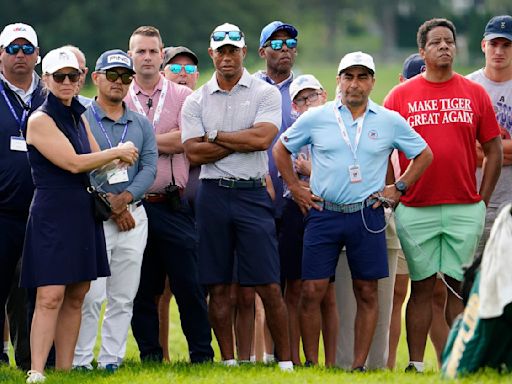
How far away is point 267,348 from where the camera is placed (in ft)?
43.3

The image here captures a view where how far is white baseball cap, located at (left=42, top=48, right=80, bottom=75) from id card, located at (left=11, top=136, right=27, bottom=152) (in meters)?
0.93

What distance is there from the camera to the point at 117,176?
38.5ft

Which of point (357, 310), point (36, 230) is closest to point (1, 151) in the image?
point (36, 230)

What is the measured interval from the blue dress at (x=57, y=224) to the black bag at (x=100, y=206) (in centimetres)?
5

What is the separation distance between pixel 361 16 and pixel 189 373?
10206 centimetres

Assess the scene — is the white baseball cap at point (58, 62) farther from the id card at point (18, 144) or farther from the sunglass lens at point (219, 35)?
the sunglass lens at point (219, 35)

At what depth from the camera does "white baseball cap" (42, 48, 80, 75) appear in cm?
1108

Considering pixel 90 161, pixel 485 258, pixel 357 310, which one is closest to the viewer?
pixel 485 258

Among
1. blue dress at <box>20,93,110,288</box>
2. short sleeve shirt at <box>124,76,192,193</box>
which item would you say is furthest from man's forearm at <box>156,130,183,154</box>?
blue dress at <box>20,93,110,288</box>

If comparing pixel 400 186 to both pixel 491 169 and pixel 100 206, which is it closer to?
pixel 491 169

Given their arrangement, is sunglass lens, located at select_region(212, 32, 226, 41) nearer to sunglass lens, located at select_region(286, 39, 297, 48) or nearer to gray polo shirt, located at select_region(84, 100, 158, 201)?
gray polo shirt, located at select_region(84, 100, 158, 201)

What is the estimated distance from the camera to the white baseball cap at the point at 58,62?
1108 centimetres

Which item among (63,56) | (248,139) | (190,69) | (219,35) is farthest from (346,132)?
(190,69)

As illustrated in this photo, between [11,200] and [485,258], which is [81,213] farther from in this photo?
[485,258]
